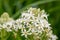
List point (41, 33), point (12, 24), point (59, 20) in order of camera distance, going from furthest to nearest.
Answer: point (59, 20) < point (12, 24) < point (41, 33)

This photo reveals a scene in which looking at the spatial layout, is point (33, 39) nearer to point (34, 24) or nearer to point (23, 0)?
point (34, 24)

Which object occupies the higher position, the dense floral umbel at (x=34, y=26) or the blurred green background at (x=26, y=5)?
the blurred green background at (x=26, y=5)

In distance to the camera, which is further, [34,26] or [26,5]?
[26,5]

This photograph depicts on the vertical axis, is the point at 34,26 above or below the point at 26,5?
below

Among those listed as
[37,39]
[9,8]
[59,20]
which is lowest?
[37,39]

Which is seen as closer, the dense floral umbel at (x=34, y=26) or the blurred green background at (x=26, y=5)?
the dense floral umbel at (x=34, y=26)

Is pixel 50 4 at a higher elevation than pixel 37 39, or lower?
higher

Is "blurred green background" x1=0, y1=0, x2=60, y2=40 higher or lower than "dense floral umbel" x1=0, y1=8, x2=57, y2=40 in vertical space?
higher

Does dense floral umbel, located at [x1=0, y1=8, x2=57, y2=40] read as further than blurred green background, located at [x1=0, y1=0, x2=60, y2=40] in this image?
No

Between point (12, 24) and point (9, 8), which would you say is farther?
point (9, 8)

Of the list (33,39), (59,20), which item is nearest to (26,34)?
(33,39)

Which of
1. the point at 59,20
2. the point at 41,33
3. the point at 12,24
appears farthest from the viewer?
the point at 59,20
